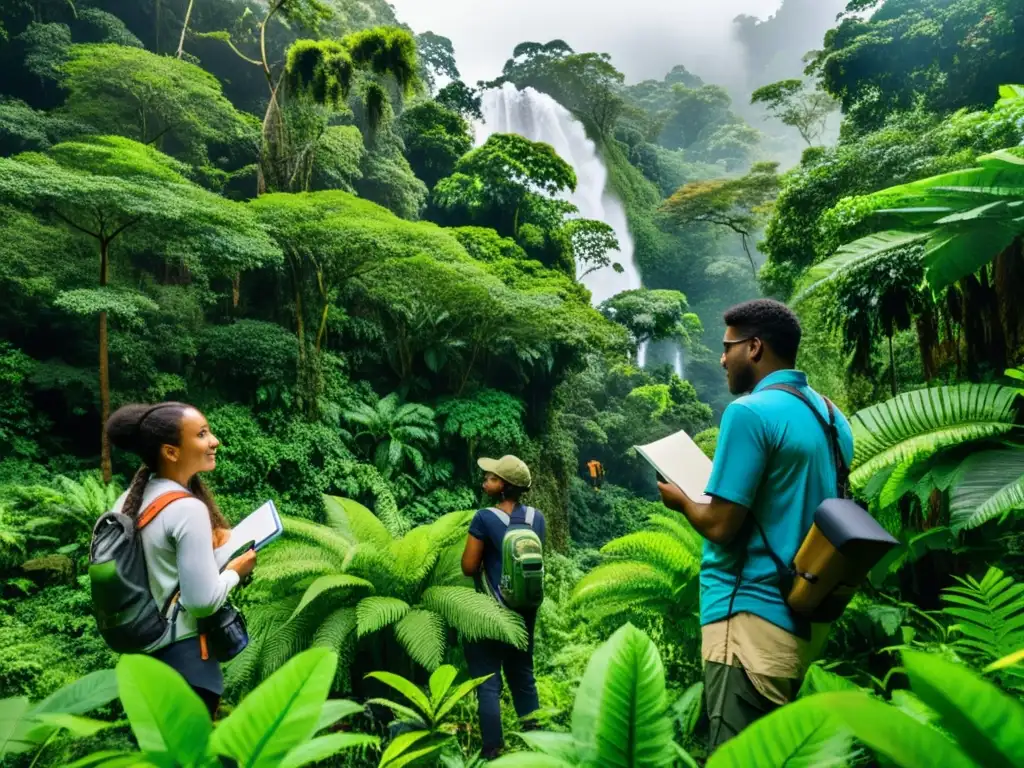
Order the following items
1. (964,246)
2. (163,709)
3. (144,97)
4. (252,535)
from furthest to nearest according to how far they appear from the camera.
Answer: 1. (144,97)
2. (964,246)
3. (252,535)
4. (163,709)

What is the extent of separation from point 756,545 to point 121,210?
7778 mm

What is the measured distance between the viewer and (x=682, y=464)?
165cm

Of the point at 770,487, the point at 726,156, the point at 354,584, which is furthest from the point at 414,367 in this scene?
the point at 726,156

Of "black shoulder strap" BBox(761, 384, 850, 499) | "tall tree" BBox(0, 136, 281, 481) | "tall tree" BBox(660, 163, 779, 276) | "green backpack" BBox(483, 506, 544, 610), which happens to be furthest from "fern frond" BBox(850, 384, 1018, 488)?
"tall tree" BBox(660, 163, 779, 276)

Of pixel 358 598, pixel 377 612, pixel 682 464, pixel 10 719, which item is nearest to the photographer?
pixel 10 719

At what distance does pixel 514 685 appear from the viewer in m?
2.74

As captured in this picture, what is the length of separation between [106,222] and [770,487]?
27.2 ft

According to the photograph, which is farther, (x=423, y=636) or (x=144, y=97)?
(x=144, y=97)

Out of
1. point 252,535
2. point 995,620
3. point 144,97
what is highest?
point 144,97

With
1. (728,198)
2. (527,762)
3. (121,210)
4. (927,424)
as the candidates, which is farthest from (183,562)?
(728,198)

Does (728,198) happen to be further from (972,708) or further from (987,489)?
(972,708)

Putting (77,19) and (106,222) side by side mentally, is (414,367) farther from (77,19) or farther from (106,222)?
(77,19)

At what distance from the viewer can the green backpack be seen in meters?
2.61

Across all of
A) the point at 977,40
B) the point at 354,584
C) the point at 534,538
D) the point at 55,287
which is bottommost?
the point at 354,584
